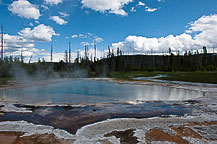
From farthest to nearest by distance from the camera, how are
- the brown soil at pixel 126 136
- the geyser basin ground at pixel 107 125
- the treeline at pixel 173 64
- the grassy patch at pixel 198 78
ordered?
the treeline at pixel 173 64
the grassy patch at pixel 198 78
the geyser basin ground at pixel 107 125
the brown soil at pixel 126 136

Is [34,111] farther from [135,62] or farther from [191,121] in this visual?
[135,62]

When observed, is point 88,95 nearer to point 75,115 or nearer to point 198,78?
point 75,115

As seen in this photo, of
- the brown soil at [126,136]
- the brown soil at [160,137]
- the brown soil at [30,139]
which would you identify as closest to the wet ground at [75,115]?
the brown soil at [30,139]

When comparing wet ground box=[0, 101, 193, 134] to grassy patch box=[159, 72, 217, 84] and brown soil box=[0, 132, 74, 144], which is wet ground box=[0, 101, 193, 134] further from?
grassy patch box=[159, 72, 217, 84]

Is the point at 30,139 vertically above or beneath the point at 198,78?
Result: beneath

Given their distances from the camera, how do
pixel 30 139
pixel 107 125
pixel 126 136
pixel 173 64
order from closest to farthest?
pixel 30 139 → pixel 126 136 → pixel 107 125 → pixel 173 64

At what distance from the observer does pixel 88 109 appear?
475 inches

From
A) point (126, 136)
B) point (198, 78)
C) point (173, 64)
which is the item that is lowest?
point (126, 136)

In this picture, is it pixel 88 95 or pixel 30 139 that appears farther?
pixel 88 95

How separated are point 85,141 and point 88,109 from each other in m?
5.43

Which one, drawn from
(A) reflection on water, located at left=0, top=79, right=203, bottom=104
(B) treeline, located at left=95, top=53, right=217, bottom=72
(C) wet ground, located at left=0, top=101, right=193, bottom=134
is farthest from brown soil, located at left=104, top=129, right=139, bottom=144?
(B) treeline, located at left=95, top=53, right=217, bottom=72

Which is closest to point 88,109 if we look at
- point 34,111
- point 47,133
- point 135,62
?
point 34,111

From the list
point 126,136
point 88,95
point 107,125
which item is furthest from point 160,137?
point 88,95

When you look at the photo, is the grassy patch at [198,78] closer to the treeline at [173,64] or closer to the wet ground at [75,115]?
the wet ground at [75,115]
